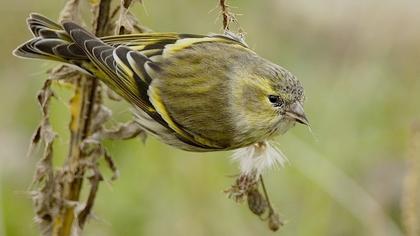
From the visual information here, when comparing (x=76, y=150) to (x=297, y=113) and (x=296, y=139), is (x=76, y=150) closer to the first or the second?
(x=297, y=113)

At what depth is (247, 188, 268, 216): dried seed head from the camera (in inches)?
151

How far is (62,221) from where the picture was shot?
4008mm

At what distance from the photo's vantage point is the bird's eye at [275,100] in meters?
4.00

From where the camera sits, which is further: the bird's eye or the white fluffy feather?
the bird's eye

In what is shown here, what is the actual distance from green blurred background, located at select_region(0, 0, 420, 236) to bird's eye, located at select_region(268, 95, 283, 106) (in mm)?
984

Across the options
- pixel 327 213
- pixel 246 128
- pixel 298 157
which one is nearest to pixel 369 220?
pixel 327 213

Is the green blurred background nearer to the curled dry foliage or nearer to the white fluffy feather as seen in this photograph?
the white fluffy feather

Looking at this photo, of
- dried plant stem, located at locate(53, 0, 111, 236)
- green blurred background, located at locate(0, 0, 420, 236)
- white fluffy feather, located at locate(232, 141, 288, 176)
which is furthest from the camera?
green blurred background, located at locate(0, 0, 420, 236)

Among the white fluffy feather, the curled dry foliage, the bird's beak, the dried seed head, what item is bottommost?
the curled dry foliage

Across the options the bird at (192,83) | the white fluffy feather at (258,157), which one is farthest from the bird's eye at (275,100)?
the white fluffy feather at (258,157)

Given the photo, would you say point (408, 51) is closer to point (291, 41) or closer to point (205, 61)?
point (291, 41)

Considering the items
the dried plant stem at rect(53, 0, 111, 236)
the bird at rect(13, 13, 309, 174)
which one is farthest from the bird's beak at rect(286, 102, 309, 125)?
the dried plant stem at rect(53, 0, 111, 236)

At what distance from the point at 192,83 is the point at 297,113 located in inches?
20.4

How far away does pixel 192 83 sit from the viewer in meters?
4.21
